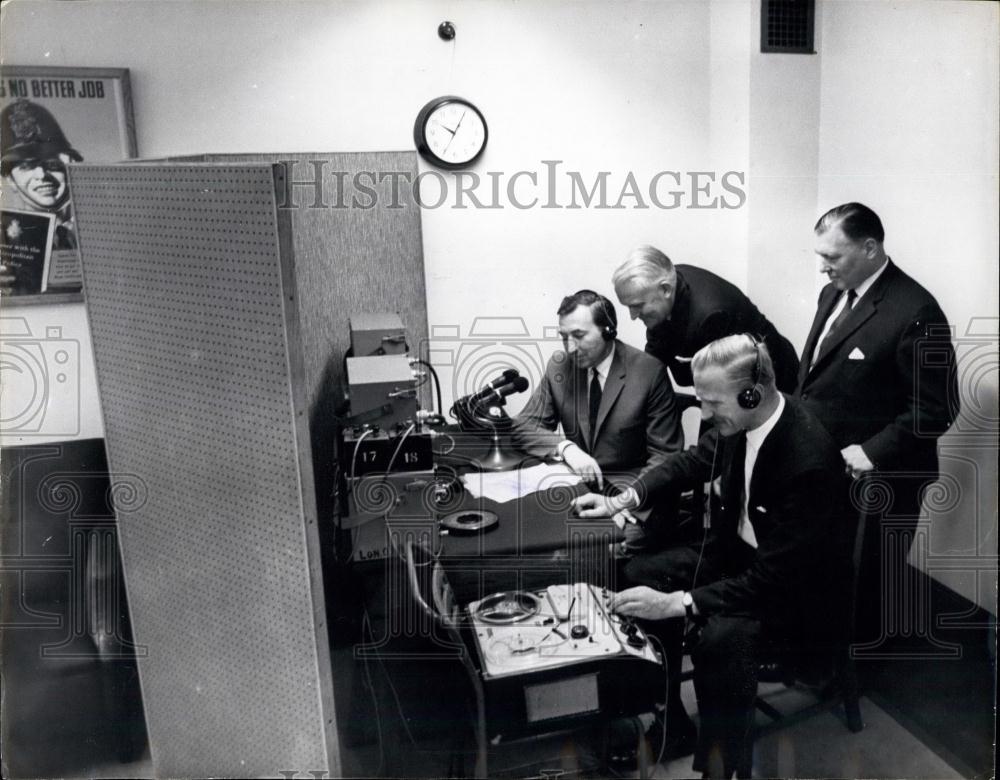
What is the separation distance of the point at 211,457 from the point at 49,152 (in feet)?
4.34

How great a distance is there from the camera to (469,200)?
2.85 meters

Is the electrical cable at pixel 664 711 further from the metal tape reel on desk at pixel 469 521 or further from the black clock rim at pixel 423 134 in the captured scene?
the black clock rim at pixel 423 134

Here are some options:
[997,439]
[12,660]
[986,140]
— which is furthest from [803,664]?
[12,660]

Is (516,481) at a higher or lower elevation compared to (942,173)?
lower

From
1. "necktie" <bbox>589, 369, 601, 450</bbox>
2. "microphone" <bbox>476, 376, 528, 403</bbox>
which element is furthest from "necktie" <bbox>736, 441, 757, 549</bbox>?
"microphone" <bbox>476, 376, 528, 403</bbox>

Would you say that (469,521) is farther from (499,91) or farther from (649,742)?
(499,91)

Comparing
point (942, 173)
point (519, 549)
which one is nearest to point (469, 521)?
point (519, 549)

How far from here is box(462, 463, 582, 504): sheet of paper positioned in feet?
8.51

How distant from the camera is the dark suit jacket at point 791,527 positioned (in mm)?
2266

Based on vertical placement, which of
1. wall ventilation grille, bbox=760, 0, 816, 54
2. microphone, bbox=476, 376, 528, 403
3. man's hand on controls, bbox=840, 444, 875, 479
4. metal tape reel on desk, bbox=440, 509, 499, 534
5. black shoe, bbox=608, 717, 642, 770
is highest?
wall ventilation grille, bbox=760, 0, 816, 54

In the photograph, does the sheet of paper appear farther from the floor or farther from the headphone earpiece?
the floor

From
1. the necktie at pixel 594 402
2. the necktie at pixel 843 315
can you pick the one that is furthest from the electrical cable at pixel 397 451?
the necktie at pixel 843 315

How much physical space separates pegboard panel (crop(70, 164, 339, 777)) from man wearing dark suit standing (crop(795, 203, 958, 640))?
5.62 feet

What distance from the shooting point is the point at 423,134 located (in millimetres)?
2857
